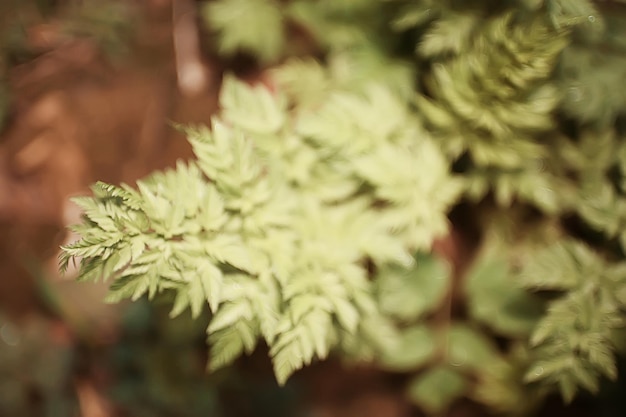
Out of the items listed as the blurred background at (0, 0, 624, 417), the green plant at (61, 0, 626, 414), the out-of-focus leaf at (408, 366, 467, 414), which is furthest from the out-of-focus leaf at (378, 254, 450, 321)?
the blurred background at (0, 0, 624, 417)

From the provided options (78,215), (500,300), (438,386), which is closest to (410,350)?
(438,386)

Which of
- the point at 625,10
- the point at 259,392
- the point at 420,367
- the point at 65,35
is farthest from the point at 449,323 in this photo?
the point at 65,35

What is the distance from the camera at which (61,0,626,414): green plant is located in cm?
121

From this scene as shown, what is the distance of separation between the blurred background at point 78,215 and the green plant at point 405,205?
28 cm

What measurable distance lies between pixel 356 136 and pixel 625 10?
2.96 feet

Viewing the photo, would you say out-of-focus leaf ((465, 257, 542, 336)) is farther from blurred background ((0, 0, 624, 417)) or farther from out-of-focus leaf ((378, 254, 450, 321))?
blurred background ((0, 0, 624, 417))

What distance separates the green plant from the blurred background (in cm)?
28

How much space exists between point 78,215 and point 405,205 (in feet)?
4.14

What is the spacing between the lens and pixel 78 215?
2.14m

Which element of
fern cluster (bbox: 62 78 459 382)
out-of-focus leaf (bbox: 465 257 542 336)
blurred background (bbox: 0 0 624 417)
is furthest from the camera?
blurred background (bbox: 0 0 624 417)

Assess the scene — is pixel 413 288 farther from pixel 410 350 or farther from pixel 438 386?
pixel 438 386

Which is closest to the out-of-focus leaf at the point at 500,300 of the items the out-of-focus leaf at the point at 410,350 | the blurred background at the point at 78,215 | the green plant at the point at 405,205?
the green plant at the point at 405,205

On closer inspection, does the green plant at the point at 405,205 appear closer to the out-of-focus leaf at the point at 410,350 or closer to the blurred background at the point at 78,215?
the out-of-focus leaf at the point at 410,350

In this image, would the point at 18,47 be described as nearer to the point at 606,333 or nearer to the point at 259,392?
the point at 259,392
